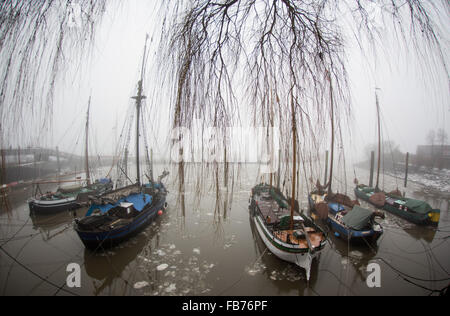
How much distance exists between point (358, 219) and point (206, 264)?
699 centimetres

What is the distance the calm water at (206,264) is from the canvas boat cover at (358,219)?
961 millimetres

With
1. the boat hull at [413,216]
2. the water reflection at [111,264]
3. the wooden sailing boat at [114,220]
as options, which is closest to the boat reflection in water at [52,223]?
the wooden sailing boat at [114,220]

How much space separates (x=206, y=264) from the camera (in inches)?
241

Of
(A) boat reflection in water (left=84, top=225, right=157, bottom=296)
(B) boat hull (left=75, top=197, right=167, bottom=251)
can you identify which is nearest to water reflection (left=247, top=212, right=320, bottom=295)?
(A) boat reflection in water (left=84, top=225, right=157, bottom=296)

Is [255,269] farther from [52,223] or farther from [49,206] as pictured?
[49,206]

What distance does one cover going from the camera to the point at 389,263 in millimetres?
6359

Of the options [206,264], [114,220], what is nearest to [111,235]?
[114,220]

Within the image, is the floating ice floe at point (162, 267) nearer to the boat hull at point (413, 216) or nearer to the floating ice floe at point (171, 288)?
the floating ice floe at point (171, 288)

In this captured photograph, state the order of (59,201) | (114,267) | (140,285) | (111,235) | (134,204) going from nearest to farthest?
(140,285) < (114,267) < (111,235) < (134,204) < (59,201)

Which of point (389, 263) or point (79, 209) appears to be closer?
point (389, 263)

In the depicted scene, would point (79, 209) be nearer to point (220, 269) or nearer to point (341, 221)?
point (220, 269)

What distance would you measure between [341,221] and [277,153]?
29.1ft

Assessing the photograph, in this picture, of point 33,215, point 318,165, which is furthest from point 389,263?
point 33,215

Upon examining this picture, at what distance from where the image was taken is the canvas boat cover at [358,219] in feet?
23.8
